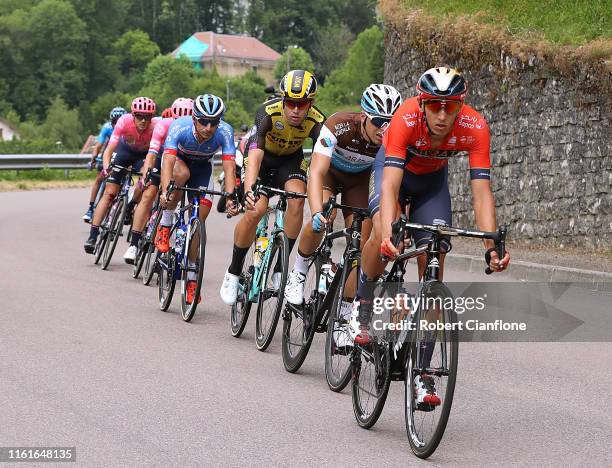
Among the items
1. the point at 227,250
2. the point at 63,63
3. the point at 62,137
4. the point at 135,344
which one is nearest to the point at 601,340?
the point at 135,344

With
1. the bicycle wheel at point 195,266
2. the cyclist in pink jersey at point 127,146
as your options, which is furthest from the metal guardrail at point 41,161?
the bicycle wheel at point 195,266

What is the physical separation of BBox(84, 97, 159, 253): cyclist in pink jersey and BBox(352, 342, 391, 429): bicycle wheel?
364 inches

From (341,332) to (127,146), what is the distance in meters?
A: 9.13

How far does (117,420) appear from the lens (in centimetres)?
745

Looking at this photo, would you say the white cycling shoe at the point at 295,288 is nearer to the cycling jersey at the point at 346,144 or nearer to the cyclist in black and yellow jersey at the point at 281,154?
the cyclist in black and yellow jersey at the point at 281,154

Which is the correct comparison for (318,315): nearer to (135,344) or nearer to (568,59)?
(135,344)

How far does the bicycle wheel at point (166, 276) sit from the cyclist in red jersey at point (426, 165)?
444 cm

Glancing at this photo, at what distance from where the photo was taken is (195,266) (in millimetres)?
11797

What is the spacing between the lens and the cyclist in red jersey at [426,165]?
287 inches

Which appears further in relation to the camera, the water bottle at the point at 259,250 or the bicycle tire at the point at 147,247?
the bicycle tire at the point at 147,247

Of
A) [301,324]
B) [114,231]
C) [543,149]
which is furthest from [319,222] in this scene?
[543,149]

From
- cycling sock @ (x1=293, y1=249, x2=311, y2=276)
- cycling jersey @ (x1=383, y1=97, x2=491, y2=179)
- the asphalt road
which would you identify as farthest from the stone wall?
cycling jersey @ (x1=383, y1=97, x2=491, y2=179)

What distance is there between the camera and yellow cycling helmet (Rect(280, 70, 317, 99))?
10125 mm
